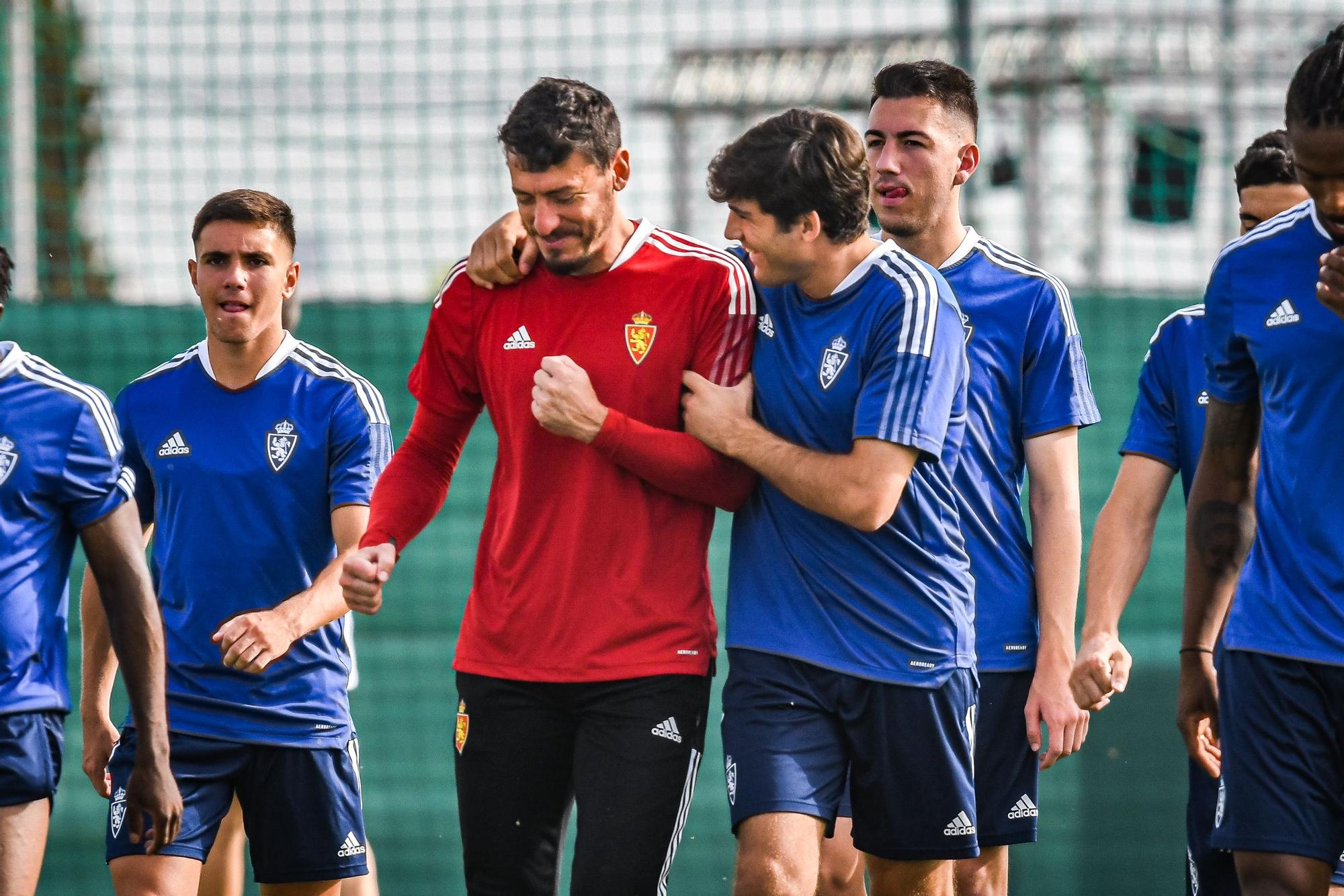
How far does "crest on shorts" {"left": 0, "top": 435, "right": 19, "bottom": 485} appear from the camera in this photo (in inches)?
164

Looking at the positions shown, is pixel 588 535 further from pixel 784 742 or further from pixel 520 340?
pixel 784 742

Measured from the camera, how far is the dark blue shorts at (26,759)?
417 cm

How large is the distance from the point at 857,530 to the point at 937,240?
3.80 feet

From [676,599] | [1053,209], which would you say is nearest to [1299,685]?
[676,599]

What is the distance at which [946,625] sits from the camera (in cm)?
433

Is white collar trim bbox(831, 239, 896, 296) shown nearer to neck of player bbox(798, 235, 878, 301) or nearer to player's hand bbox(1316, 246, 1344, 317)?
neck of player bbox(798, 235, 878, 301)

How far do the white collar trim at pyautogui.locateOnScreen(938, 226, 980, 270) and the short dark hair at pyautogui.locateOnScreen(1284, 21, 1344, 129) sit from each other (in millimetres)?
1323

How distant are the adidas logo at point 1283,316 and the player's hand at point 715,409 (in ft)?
4.00

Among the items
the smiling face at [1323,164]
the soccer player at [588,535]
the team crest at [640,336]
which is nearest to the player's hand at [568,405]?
the soccer player at [588,535]

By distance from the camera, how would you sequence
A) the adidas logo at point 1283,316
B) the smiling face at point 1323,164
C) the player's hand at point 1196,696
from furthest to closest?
the player's hand at point 1196,696 → the adidas logo at point 1283,316 → the smiling face at point 1323,164

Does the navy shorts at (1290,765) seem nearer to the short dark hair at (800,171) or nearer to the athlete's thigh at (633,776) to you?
the athlete's thigh at (633,776)

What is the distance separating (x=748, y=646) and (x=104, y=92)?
545 cm

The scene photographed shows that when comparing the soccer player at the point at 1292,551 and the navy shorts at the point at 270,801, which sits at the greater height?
the soccer player at the point at 1292,551

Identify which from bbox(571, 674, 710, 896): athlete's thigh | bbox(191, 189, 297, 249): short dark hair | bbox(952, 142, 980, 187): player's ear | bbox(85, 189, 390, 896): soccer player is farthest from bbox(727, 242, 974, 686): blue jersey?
bbox(191, 189, 297, 249): short dark hair
